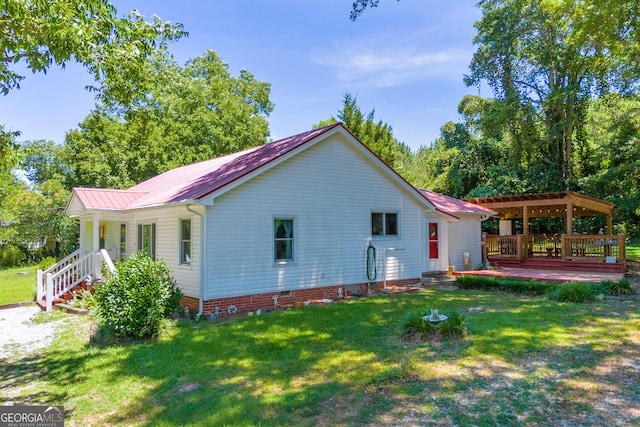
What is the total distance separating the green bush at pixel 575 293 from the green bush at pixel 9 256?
30.7 metres

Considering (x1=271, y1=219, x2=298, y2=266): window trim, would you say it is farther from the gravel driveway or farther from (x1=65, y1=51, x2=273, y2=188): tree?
(x1=65, y1=51, x2=273, y2=188): tree

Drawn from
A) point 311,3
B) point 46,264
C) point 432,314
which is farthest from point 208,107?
point 432,314

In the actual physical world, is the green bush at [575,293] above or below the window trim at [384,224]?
below

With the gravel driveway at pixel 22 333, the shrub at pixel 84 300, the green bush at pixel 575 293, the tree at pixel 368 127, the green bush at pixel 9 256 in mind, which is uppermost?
the tree at pixel 368 127

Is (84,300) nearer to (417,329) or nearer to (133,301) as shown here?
(133,301)

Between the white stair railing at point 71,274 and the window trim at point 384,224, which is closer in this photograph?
the white stair railing at point 71,274

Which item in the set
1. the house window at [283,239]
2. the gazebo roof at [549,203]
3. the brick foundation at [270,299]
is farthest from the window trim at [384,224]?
the gazebo roof at [549,203]

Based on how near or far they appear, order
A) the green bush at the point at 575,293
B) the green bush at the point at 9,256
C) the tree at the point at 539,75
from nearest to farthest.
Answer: the green bush at the point at 575,293 → the tree at the point at 539,75 → the green bush at the point at 9,256

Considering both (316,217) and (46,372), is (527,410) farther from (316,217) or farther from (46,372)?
(316,217)

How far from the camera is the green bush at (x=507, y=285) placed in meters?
12.5

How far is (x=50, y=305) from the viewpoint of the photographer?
1182cm

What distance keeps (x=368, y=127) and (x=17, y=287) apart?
23.7 m

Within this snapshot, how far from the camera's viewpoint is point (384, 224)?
45.9 ft

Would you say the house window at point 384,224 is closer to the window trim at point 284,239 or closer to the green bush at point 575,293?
the window trim at point 284,239
